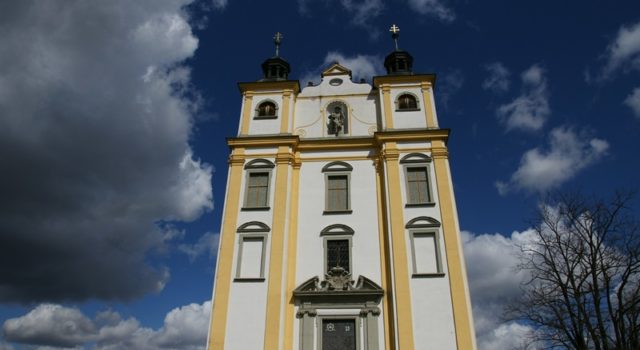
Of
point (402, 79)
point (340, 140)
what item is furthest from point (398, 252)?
point (402, 79)

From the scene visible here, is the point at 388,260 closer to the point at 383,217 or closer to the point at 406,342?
the point at 383,217

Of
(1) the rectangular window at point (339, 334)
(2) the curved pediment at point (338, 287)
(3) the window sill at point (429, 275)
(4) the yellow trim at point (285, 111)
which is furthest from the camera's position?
(4) the yellow trim at point (285, 111)

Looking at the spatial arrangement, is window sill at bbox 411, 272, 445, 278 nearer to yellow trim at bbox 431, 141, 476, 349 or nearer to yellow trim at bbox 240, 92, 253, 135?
yellow trim at bbox 431, 141, 476, 349

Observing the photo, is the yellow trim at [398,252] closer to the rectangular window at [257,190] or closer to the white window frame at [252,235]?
the white window frame at [252,235]

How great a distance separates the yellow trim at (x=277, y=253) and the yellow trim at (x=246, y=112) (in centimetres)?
231

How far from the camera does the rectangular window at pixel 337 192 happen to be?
19609 millimetres

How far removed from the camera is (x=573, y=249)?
18734 mm

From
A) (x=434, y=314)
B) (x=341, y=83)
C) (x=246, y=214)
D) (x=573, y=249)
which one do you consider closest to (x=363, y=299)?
(x=434, y=314)

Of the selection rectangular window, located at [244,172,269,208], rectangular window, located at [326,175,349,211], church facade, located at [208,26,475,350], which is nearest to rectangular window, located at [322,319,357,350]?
church facade, located at [208,26,475,350]

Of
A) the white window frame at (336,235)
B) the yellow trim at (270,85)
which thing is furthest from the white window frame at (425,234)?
the yellow trim at (270,85)

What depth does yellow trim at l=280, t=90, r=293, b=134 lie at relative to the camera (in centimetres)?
2166

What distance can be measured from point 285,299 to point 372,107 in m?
10.7

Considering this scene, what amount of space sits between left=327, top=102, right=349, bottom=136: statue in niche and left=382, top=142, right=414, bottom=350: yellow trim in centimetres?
274

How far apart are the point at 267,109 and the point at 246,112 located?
1054 mm
